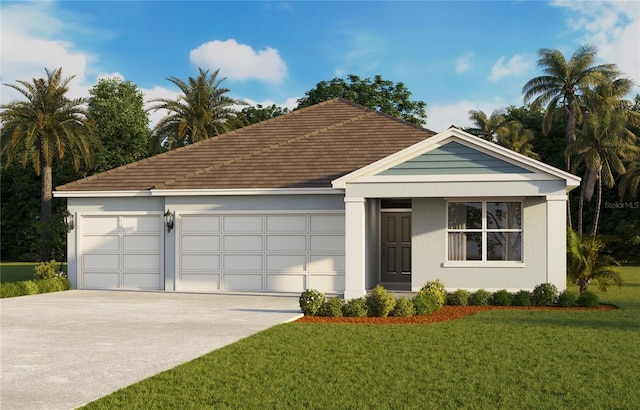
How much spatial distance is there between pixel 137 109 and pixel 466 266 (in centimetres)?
3620

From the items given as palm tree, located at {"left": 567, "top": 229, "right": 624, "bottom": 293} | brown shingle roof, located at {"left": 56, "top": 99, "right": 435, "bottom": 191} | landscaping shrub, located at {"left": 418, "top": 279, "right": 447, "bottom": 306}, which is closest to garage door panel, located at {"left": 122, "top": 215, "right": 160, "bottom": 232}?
brown shingle roof, located at {"left": 56, "top": 99, "right": 435, "bottom": 191}

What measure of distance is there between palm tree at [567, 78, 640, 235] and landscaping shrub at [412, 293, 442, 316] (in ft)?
97.4

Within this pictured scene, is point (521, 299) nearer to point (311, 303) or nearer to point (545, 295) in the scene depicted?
point (545, 295)

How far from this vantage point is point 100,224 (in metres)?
21.0

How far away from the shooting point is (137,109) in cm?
4925

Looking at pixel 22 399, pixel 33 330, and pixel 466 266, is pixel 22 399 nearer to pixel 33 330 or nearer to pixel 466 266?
pixel 33 330

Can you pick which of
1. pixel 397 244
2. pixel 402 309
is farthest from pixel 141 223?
pixel 402 309

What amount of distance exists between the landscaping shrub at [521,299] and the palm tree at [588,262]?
240 cm

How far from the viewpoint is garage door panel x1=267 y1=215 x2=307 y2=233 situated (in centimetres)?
1947

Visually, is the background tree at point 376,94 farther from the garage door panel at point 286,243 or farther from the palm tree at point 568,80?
the garage door panel at point 286,243

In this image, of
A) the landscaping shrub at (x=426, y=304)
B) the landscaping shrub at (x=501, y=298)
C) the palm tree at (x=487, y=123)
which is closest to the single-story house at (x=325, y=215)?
the landscaping shrub at (x=501, y=298)

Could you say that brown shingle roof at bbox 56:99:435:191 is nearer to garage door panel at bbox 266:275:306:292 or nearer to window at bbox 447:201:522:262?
garage door panel at bbox 266:275:306:292

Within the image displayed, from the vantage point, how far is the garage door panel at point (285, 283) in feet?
63.9

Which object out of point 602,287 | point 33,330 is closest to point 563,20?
point 602,287
